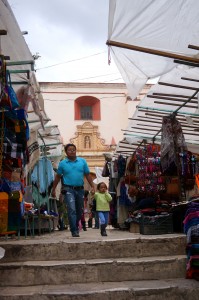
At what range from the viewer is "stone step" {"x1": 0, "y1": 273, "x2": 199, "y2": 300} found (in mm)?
3311

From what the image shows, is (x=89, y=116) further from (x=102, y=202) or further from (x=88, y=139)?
(x=102, y=202)

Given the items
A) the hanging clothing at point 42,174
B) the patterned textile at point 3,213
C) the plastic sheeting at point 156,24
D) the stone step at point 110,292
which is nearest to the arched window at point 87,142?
the hanging clothing at point 42,174

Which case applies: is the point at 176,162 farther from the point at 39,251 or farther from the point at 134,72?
the point at 39,251

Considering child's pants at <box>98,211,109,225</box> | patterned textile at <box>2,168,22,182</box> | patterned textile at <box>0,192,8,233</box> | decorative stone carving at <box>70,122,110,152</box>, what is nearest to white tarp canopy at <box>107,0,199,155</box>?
patterned textile at <box>2,168,22,182</box>

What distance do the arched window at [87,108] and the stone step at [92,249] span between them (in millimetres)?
19465

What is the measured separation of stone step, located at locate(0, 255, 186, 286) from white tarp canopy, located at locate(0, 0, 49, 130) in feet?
7.59

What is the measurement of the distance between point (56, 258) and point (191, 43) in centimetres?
312

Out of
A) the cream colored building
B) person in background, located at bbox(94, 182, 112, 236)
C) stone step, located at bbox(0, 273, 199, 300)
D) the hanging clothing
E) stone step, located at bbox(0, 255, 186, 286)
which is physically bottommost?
stone step, located at bbox(0, 273, 199, 300)

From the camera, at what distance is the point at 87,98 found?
23.7 metres

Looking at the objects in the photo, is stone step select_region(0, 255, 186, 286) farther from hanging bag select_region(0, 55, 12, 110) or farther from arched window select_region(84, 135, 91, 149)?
arched window select_region(84, 135, 91, 149)

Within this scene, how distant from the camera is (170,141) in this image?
6.19 metres

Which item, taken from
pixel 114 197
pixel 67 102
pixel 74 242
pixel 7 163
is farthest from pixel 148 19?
pixel 67 102

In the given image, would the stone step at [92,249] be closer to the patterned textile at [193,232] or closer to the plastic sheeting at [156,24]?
the patterned textile at [193,232]

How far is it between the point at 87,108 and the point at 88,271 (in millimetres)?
20914
